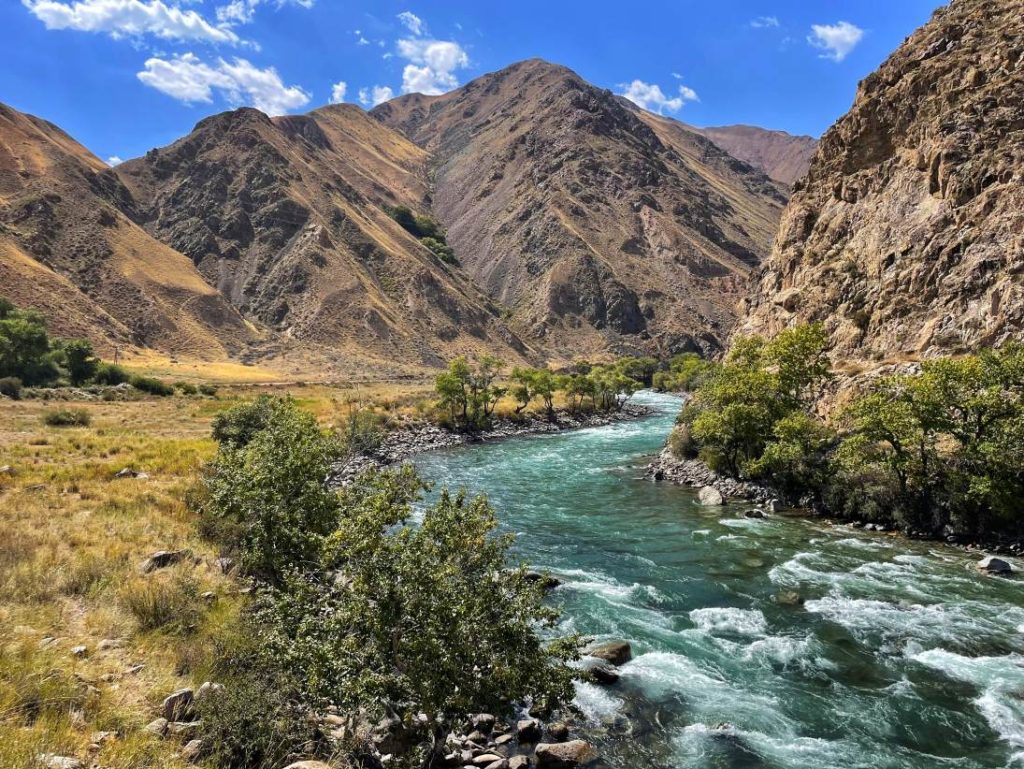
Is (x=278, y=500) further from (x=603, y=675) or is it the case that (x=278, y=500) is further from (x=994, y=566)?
(x=994, y=566)

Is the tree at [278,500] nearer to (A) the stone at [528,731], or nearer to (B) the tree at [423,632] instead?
(B) the tree at [423,632]

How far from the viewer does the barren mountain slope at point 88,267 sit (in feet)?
323

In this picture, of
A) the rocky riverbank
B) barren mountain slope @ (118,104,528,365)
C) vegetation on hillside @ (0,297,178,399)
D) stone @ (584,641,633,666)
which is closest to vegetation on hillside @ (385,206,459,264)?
barren mountain slope @ (118,104,528,365)

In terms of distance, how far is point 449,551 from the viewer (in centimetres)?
977

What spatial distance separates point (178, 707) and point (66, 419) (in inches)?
1715

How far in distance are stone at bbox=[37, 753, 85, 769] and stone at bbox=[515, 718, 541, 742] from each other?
766cm

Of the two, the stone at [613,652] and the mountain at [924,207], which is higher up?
the mountain at [924,207]

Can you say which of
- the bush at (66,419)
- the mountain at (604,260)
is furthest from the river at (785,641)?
the mountain at (604,260)

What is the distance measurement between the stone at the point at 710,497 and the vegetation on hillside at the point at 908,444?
2.41 meters

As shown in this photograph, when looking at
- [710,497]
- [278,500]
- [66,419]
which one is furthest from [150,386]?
[278,500]

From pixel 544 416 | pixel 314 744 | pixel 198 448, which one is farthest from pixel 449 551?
pixel 544 416

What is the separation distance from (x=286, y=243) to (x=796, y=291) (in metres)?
130

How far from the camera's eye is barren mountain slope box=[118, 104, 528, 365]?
128 m

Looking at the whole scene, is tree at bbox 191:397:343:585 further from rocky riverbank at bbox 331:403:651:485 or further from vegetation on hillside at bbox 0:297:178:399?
vegetation on hillside at bbox 0:297:178:399
